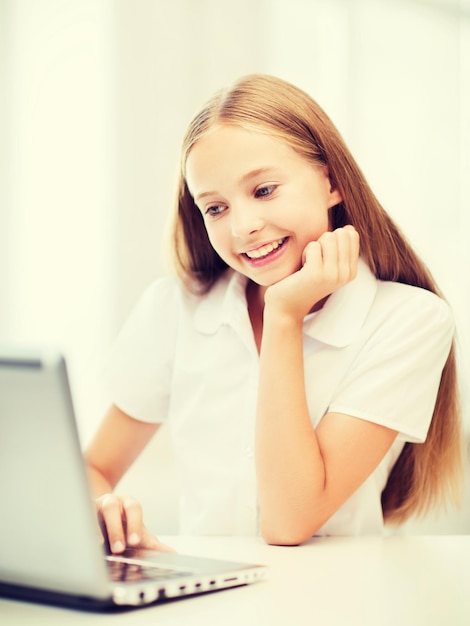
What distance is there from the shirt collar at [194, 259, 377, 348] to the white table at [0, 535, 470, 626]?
353 millimetres

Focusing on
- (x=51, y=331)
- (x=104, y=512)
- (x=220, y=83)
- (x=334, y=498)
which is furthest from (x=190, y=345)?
(x=220, y=83)

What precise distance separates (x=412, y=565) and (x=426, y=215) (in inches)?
57.8

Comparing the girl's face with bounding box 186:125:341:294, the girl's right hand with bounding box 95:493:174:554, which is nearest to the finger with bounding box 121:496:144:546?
the girl's right hand with bounding box 95:493:174:554

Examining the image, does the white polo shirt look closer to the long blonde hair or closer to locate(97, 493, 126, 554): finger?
the long blonde hair

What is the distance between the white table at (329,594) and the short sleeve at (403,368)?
0.20 metres

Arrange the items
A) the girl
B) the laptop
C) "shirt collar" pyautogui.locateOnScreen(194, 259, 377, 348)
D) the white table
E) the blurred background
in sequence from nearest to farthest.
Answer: the laptop
the white table
the girl
"shirt collar" pyautogui.locateOnScreen(194, 259, 377, 348)
the blurred background

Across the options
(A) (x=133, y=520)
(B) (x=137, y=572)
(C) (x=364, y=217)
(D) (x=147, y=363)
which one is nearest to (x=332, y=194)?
(C) (x=364, y=217)

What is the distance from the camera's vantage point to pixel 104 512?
2.84 feet

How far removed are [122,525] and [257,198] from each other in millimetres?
554

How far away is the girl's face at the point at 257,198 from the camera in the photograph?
1.23 metres

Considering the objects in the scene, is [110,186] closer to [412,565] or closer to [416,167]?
[416,167]

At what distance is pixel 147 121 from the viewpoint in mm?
2217

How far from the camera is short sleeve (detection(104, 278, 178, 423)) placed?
148cm

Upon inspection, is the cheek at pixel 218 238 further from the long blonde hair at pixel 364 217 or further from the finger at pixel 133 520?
the finger at pixel 133 520
